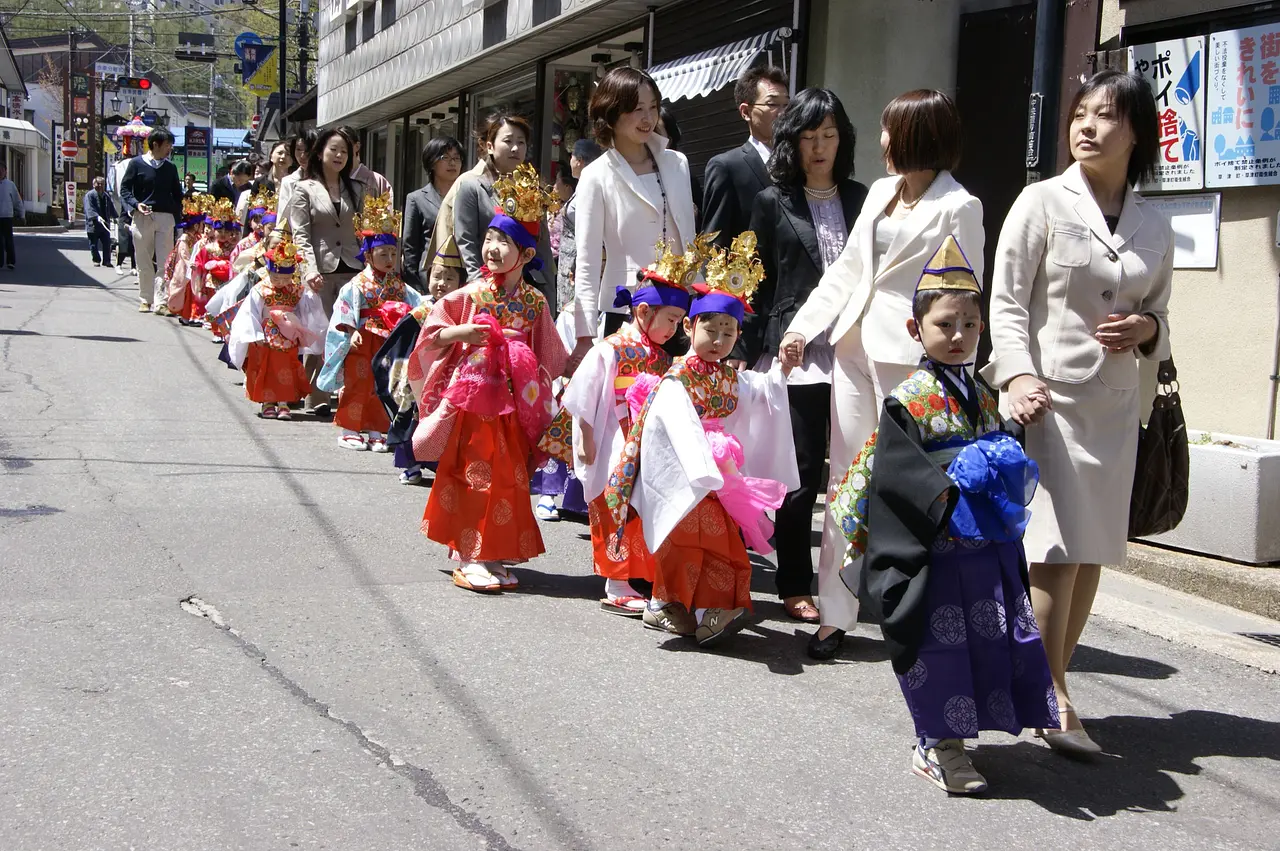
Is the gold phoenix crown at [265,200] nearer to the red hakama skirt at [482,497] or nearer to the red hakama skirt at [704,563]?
the red hakama skirt at [482,497]

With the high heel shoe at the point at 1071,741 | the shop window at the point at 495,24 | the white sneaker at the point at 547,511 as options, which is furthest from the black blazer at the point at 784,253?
the shop window at the point at 495,24

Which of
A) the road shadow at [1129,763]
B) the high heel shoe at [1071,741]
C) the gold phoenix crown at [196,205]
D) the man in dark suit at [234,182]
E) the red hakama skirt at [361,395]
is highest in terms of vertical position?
the man in dark suit at [234,182]

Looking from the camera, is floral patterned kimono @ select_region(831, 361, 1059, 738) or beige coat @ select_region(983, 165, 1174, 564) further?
beige coat @ select_region(983, 165, 1174, 564)

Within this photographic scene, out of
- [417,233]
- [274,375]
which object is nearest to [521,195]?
[417,233]

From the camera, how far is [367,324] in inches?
367

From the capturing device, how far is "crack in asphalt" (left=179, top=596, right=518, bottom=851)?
3406 mm

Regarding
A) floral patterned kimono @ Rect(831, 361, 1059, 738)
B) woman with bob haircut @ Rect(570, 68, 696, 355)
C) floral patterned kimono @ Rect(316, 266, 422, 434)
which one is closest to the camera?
floral patterned kimono @ Rect(831, 361, 1059, 738)

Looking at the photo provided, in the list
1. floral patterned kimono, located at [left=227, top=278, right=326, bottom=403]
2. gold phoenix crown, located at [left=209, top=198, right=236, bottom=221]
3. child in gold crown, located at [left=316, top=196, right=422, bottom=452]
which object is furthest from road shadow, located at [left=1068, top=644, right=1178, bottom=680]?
gold phoenix crown, located at [left=209, top=198, right=236, bottom=221]

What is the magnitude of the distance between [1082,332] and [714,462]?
56.7 inches

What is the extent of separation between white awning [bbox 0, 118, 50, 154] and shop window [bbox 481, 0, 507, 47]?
149 ft

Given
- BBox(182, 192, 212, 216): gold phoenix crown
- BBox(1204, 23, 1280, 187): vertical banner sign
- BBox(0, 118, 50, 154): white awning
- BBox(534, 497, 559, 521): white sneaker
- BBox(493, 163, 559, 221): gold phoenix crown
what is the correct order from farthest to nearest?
BBox(0, 118, 50, 154): white awning < BBox(182, 192, 212, 216): gold phoenix crown < BBox(534, 497, 559, 521): white sneaker < BBox(1204, 23, 1280, 187): vertical banner sign < BBox(493, 163, 559, 221): gold phoenix crown

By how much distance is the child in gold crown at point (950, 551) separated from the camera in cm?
369

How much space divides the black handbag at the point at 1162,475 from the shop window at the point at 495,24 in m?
13.0

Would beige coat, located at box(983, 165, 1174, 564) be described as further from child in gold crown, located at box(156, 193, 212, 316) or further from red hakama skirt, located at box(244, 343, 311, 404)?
child in gold crown, located at box(156, 193, 212, 316)
